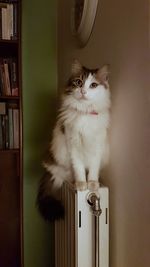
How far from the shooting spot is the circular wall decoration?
1.23m

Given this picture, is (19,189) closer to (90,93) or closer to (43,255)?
(43,255)

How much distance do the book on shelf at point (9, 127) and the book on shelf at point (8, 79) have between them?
2.9 inches

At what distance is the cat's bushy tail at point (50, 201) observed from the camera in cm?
127

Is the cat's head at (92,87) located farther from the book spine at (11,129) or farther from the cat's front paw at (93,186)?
the book spine at (11,129)

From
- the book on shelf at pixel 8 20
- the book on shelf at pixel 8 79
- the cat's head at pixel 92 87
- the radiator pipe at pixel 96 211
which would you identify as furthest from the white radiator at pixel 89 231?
the book on shelf at pixel 8 20

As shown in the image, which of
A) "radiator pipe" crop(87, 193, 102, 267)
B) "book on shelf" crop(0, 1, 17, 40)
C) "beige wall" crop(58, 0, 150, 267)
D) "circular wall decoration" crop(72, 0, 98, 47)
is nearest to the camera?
"beige wall" crop(58, 0, 150, 267)

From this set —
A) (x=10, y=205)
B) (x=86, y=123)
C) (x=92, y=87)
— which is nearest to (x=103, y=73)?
(x=92, y=87)

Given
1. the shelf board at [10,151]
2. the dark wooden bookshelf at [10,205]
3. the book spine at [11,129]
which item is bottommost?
the dark wooden bookshelf at [10,205]

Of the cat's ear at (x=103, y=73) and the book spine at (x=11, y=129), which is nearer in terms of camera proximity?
the cat's ear at (x=103, y=73)

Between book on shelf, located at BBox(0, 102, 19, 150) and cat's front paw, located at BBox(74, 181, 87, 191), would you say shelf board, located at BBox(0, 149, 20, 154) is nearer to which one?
book on shelf, located at BBox(0, 102, 19, 150)

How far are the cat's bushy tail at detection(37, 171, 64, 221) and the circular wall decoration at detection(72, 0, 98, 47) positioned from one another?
0.63 meters

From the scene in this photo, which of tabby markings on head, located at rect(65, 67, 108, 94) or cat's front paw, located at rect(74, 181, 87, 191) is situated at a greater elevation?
tabby markings on head, located at rect(65, 67, 108, 94)

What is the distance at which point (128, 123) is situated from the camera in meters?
0.96

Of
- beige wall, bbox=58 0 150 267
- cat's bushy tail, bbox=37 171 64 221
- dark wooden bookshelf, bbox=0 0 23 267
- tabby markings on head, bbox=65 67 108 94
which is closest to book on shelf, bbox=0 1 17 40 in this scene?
dark wooden bookshelf, bbox=0 0 23 267
